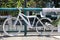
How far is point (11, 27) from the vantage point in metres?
7.87

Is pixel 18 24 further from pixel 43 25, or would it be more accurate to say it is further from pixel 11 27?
pixel 43 25

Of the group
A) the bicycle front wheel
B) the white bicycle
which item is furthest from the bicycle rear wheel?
the bicycle front wheel

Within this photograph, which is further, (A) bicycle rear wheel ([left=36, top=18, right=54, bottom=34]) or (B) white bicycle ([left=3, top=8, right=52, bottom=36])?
(A) bicycle rear wheel ([left=36, top=18, right=54, bottom=34])

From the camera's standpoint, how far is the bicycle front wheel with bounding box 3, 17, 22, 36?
7.77 m

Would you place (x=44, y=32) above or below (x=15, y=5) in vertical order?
below

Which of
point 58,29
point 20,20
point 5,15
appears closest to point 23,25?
point 20,20

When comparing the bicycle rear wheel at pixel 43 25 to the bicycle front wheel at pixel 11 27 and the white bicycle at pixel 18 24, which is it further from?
the bicycle front wheel at pixel 11 27

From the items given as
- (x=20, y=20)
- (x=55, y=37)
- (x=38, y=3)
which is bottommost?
(x=55, y=37)

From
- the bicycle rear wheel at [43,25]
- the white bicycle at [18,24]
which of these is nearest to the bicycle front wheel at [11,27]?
the white bicycle at [18,24]

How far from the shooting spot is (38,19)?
7832mm

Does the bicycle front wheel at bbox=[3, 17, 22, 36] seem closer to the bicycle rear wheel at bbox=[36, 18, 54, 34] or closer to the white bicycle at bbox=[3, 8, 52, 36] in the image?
the white bicycle at bbox=[3, 8, 52, 36]

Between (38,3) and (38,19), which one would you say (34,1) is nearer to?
(38,3)

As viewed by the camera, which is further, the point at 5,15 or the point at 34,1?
the point at 34,1

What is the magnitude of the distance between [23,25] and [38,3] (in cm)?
134
